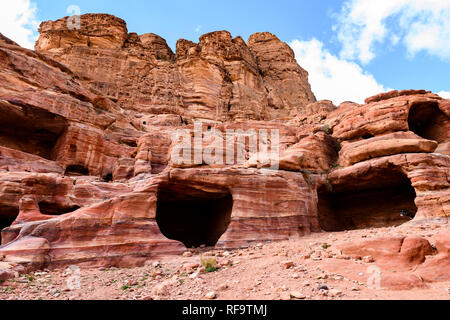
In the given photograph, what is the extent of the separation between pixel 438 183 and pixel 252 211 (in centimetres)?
881

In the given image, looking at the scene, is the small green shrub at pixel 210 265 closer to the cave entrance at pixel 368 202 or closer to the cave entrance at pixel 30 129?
the cave entrance at pixel 368 202

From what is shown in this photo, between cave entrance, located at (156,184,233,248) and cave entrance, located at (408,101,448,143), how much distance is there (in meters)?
14.5

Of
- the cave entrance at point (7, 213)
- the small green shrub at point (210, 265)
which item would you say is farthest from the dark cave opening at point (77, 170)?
the small green shrub at point (210, 265)

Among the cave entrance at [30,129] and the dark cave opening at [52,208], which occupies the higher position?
the cave entrance at [30,129]

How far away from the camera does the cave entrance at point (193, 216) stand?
508 inches

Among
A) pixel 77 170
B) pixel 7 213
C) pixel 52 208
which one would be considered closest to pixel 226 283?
pixel 52 208

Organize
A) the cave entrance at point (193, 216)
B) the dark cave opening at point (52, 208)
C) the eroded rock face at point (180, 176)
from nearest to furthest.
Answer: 1. the eroded rock face at point (180, 176)
2. the dark cave opening at point (52, 208)
3. the cave entrance at point (193, 216)

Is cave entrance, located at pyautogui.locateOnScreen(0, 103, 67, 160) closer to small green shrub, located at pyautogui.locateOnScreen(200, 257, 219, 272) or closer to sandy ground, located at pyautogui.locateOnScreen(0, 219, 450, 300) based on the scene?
sandy ground, located at pyautogui.locateOnScreen(0, 219, 450, 300)

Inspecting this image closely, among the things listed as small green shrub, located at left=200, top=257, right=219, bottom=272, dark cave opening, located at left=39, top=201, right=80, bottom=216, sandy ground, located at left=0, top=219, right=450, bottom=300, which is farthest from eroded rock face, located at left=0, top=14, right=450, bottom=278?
small green shrub, located at left=200, top=257, right=219, bottom=272

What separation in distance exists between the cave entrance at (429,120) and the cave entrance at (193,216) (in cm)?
1447

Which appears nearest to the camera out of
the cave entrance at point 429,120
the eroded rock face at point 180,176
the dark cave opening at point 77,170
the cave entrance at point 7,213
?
the eroded rock face at point 180,176

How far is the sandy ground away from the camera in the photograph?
15.8 ft
